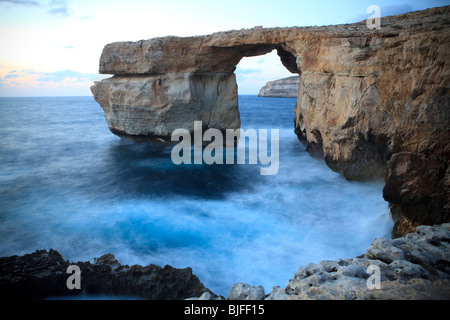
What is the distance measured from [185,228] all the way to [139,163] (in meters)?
6.39

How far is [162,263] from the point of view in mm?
6230

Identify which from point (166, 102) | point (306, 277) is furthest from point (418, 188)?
point (166, 102)

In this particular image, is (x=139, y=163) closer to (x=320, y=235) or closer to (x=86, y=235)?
(x=86, y=235)

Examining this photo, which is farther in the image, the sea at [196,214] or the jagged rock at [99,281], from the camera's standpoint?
the sea at [196,214]

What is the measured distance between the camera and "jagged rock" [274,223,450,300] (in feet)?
9.87

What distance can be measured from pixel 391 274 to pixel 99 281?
454cm

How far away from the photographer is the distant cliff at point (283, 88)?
239ft

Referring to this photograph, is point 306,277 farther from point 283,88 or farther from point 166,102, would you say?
point 283,88

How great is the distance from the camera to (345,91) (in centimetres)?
902

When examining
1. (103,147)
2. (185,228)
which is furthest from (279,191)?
(103,147)

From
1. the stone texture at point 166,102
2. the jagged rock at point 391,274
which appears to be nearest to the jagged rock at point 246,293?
the jagged rock at point 391,274

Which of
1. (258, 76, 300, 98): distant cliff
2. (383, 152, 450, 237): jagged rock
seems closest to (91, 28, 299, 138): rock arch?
(383, 152, 450, 237): jagged rock

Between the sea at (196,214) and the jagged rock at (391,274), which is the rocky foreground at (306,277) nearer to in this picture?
the jagged rock at (391,274)
